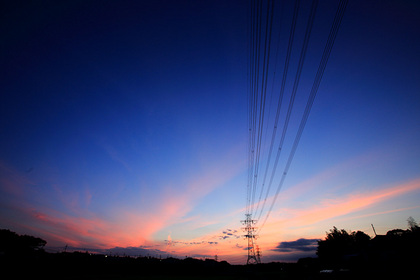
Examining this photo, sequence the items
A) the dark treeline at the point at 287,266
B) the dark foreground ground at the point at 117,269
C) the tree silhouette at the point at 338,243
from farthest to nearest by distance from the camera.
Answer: the tree silhouette at the point at 338,243 < the dark treeline at the point at 287,266 < the dark foreground ground at the point at 117,269

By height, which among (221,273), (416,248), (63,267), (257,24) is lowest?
(221,273)

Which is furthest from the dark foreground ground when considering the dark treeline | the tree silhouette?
the tree silhouette

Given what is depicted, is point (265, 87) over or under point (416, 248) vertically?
over

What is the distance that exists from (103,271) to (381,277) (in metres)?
65.6

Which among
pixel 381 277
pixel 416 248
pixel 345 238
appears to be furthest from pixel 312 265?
pixel 345 238

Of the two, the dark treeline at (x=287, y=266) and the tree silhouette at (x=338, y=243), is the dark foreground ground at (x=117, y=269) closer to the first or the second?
the dark treeline at (x=287, y=266)

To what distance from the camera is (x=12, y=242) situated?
55.7 metres

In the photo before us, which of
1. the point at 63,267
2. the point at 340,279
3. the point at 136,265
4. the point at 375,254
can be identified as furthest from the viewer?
the point at 136,265

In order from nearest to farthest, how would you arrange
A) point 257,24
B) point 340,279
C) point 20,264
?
1. point 257,24
2. point 340,279
3. point 20,264

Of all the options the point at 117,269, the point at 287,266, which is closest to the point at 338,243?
the point at 287,266

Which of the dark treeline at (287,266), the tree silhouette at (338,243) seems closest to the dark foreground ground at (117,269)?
the dark treeline at (287,266)

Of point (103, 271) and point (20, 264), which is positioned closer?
point (20, 264)

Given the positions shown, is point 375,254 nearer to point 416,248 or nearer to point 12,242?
point 416,248

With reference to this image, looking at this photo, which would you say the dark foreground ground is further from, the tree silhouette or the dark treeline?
the tree silhouette
